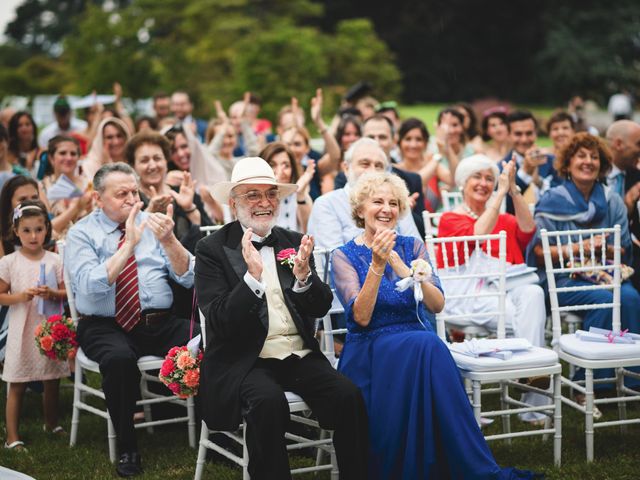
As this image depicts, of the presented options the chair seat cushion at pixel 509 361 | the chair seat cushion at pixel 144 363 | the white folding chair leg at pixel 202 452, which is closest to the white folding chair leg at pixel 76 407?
the chair seat cushion at pixel 144 363

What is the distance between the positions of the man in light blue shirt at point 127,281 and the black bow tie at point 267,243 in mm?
658

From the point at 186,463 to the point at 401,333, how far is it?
155cm

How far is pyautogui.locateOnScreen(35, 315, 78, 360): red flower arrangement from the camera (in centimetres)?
539

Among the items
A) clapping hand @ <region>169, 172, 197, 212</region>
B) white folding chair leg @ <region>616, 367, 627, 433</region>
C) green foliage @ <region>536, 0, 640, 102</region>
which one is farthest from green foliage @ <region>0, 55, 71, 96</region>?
white folding chair leg @ <region>616, 367, 627, 433</region>

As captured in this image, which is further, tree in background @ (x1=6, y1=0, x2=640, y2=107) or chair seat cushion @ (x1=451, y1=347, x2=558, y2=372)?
tree in background @ (x1=6, y1=0, x2=640, y2=107)

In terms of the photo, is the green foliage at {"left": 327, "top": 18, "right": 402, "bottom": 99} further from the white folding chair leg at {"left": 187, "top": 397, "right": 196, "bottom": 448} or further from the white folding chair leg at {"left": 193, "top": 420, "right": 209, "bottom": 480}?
the white folding chair leg at {"left": 193, "top": 420, "right": 209, "bottom": 480}

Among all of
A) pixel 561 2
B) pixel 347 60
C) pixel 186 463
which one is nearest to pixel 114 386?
pixel 186 463

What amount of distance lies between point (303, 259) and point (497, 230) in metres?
2.25

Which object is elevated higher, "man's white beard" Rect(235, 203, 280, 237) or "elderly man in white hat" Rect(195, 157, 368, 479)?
"man's white beard" Rect(235, 203, 280, 237)

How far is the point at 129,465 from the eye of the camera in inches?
198

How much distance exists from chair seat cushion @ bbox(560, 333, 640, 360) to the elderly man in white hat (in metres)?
1.46

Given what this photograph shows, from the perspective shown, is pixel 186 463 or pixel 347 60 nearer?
pixel 186 463

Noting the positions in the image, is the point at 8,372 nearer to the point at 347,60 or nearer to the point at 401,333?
the point at 401,333

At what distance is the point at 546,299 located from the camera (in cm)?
638
